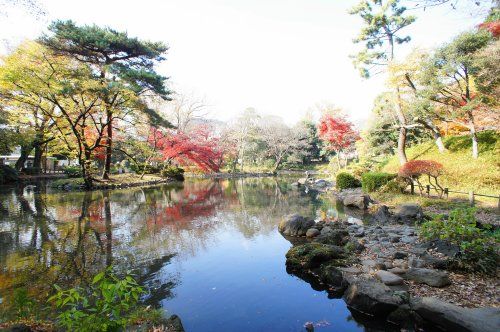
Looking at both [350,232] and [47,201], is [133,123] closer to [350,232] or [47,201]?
[47,201]

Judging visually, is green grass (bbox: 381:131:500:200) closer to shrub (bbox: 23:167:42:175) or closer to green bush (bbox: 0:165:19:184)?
green bush (bbox: 0:165:19:184)

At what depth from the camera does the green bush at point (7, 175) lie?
2081 cm

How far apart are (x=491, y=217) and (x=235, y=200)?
1050 centimetres

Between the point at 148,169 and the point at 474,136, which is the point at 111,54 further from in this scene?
the point at 474,136

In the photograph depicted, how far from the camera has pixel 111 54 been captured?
685 inches

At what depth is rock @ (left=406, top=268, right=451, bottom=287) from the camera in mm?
4551

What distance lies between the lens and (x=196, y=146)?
24.8m

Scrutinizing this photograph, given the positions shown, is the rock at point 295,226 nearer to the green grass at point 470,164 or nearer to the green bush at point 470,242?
the green bush at point 470,242

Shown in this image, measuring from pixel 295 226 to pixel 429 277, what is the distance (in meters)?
4.27

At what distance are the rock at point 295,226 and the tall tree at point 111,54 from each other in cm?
1206

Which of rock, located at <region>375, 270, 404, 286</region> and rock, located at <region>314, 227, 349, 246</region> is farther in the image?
rock, located at <region>314, 227, 349, 246</region>

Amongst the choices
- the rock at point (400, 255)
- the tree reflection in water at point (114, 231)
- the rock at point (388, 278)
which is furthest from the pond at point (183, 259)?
the rock at point (400, 255)

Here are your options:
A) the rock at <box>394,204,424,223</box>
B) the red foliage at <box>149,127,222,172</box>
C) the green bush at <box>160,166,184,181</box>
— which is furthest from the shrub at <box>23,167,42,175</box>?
the rock at <box>394,204,424,223</box>

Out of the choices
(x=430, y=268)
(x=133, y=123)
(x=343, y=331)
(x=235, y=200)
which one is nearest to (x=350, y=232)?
(x=430, y=268)
